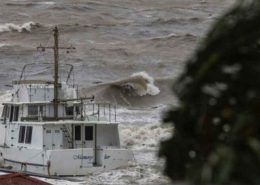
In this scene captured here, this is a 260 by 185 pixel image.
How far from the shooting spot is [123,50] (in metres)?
49.1

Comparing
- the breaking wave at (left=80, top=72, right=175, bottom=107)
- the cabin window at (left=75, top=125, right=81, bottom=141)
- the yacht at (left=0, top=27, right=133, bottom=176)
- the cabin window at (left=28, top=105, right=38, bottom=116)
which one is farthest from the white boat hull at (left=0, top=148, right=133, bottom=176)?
the breaking wave at (left=80, top=72, right=175, bottom=107)

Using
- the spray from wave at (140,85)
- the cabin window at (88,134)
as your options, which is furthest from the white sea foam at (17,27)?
the cabin window at (88,134)

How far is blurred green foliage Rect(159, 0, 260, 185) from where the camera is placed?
2.51m

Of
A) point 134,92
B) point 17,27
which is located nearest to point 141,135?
point 134,92

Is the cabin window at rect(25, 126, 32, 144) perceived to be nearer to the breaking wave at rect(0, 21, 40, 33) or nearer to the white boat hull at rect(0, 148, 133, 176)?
the white boat hull at rect(0, 148, 133, 176)

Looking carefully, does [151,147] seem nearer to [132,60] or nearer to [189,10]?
[132,60]

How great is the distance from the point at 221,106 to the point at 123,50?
152 ft

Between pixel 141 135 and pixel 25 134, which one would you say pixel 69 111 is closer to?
pixel 25 134

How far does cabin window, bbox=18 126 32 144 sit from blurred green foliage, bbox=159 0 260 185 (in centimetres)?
1779

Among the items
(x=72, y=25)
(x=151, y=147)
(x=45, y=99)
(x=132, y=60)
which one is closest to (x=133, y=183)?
(x=45, y=99)

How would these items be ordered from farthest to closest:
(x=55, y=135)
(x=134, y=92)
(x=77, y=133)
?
(x=134, y=92) → (x=77, y=133) → (x=55, y=135)

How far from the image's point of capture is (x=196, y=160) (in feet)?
9.06

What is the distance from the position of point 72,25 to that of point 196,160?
2197 inches

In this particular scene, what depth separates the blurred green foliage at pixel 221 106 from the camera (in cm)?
251
